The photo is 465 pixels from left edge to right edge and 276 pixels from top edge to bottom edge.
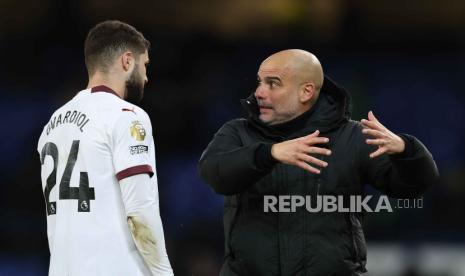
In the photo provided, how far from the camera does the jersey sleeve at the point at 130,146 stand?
4.14m

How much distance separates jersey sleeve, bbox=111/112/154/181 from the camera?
4141mm

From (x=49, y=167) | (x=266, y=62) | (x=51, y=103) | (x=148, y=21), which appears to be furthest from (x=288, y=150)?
(x=148, y=21)

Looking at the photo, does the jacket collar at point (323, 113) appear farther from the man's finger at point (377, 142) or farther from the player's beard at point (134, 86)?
the player's beard at point (134, 86)

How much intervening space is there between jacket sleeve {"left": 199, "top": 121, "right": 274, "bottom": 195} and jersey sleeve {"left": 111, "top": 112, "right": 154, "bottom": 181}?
30 centimetres

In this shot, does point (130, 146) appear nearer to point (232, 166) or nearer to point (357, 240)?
point (232, 166)

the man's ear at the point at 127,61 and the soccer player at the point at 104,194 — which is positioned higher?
the man's ear at the point at 127,61

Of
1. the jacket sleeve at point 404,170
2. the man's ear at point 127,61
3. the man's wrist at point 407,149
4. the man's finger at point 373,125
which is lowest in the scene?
the jacket sleeve at point 404,170

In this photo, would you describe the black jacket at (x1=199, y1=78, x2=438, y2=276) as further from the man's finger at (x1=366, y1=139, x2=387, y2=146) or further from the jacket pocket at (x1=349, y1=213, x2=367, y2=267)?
the man's finger at (x1=366, y1=139, x2=387, y2=146)

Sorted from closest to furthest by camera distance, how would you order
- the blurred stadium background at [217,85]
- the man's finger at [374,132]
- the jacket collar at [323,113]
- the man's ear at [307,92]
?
the man's finger at [374,132], the jacket collar at [323,113], the man's ear at [307,92], the blurred stadium background at [217,85]

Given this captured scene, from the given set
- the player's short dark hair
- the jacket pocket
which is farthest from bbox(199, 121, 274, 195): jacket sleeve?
the player's short dark hair

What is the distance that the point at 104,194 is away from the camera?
Result: 417 centimetres

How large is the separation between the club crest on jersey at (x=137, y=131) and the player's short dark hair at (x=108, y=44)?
41cm

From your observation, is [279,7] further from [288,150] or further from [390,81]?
[288,150]

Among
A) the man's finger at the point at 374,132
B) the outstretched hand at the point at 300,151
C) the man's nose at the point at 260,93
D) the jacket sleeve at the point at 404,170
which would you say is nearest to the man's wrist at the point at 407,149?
the jacket sleeve at the point at 404,170
